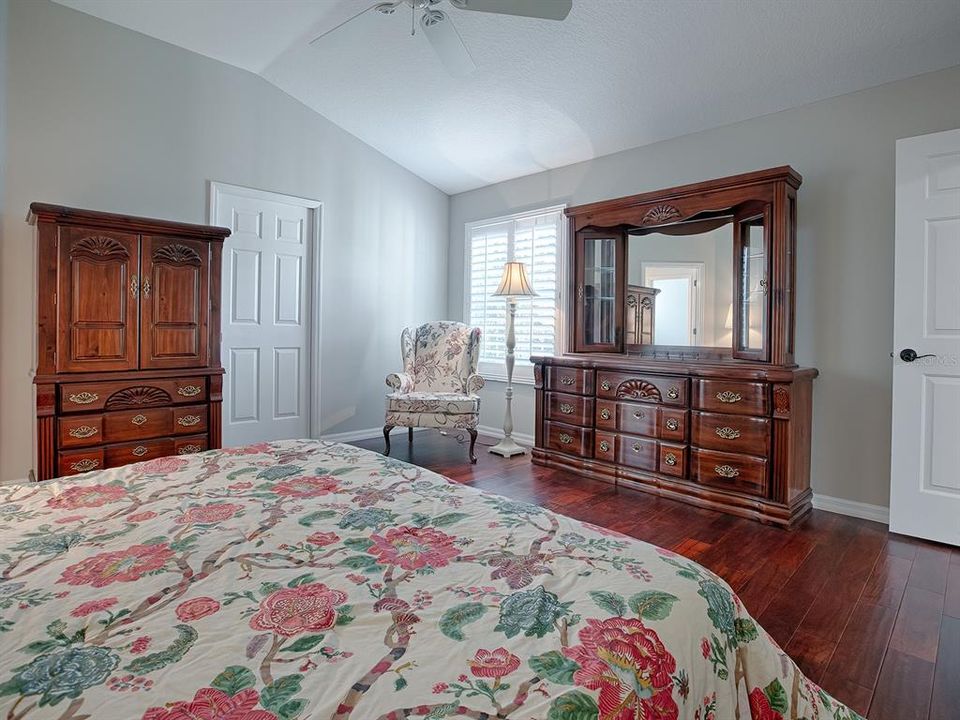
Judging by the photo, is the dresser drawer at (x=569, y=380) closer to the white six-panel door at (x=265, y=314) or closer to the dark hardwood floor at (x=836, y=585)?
the dark hardwood floor at (x=836, y=585)

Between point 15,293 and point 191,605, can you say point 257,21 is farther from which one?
point 191,605

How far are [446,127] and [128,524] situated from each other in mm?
4015

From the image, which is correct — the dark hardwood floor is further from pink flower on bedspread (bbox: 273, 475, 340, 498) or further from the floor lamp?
pink flower on bedspread (bbox: 273, 475, 340, 498)

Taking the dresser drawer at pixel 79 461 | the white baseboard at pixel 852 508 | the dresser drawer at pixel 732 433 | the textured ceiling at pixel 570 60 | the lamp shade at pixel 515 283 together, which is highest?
the textured ceiling at pixel 570 60

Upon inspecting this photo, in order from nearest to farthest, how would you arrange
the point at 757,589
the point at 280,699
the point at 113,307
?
the point at 280,699, the point at 757,589, the point at 113,307

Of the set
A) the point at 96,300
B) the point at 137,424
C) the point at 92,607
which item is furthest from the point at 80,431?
the point at 92,607

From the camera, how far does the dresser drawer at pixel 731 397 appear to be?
3.09 meters

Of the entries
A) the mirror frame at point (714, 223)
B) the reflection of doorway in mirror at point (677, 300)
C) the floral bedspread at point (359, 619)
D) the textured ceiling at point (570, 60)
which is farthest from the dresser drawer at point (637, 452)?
the floral bedspread at point (359, 619)

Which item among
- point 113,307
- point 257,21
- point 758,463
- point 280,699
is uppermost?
point 257,21

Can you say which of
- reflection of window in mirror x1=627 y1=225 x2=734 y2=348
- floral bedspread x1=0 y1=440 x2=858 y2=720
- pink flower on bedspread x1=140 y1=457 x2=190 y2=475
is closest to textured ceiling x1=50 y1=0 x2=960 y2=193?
reflection of window in mirror x1=627 y1=225 x2=734 y2=348

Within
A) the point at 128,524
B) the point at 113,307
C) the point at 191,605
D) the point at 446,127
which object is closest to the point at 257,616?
the point at 191,605

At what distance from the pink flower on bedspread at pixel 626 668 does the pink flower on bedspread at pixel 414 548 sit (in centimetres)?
33

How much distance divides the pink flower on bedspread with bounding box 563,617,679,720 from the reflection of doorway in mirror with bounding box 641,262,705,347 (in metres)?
3.37

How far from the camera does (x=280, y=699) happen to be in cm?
64
